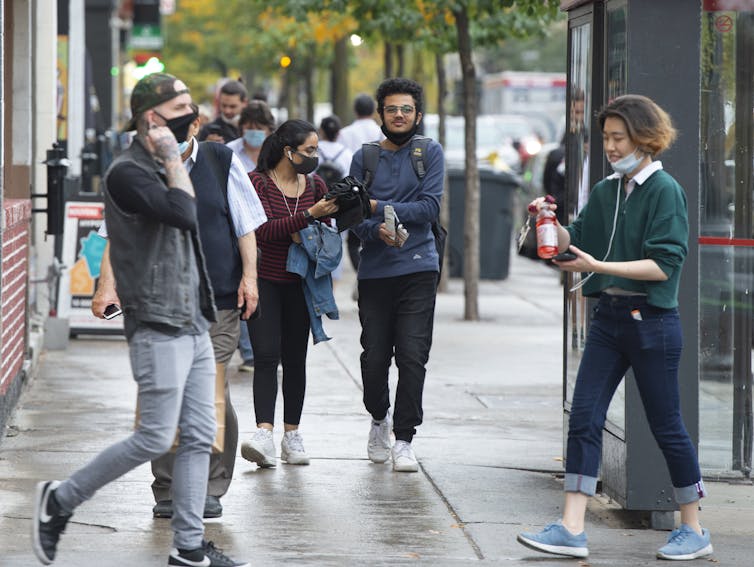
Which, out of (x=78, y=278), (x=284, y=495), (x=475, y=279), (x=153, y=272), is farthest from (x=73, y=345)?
(x=153, y=272)

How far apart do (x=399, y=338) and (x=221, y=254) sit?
5.43 ft

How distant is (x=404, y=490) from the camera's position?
295 inches

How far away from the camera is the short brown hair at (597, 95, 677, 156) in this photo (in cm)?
604

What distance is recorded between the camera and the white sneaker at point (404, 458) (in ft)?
26.0

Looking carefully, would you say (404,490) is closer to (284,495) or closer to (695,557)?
(284,495)

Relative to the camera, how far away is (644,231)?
20.1 feet

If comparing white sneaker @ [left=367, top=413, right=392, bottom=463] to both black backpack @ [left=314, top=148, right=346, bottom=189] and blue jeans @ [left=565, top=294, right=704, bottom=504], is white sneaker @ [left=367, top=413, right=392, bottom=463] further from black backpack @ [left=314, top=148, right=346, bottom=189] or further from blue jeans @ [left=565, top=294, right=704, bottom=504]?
black backpack @ [left=314, top=148, right=346, bottom=189]

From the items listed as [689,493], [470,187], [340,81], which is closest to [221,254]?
[689,493]

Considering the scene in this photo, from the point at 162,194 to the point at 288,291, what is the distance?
2.74 metres

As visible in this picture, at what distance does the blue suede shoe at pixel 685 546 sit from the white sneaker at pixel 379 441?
2181mm

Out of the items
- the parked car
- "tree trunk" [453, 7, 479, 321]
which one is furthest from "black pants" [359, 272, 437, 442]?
the parked car

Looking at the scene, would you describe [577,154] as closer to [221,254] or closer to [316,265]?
[316,265]

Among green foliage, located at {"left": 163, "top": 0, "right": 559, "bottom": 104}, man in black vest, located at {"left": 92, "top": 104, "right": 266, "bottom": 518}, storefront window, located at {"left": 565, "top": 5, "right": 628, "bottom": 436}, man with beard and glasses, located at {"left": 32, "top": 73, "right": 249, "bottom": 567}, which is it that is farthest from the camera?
green foliage, located at {"left": 163, "top": 0, "right": 559, "bottom": 104}

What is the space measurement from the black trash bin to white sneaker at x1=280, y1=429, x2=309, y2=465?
11596mm
